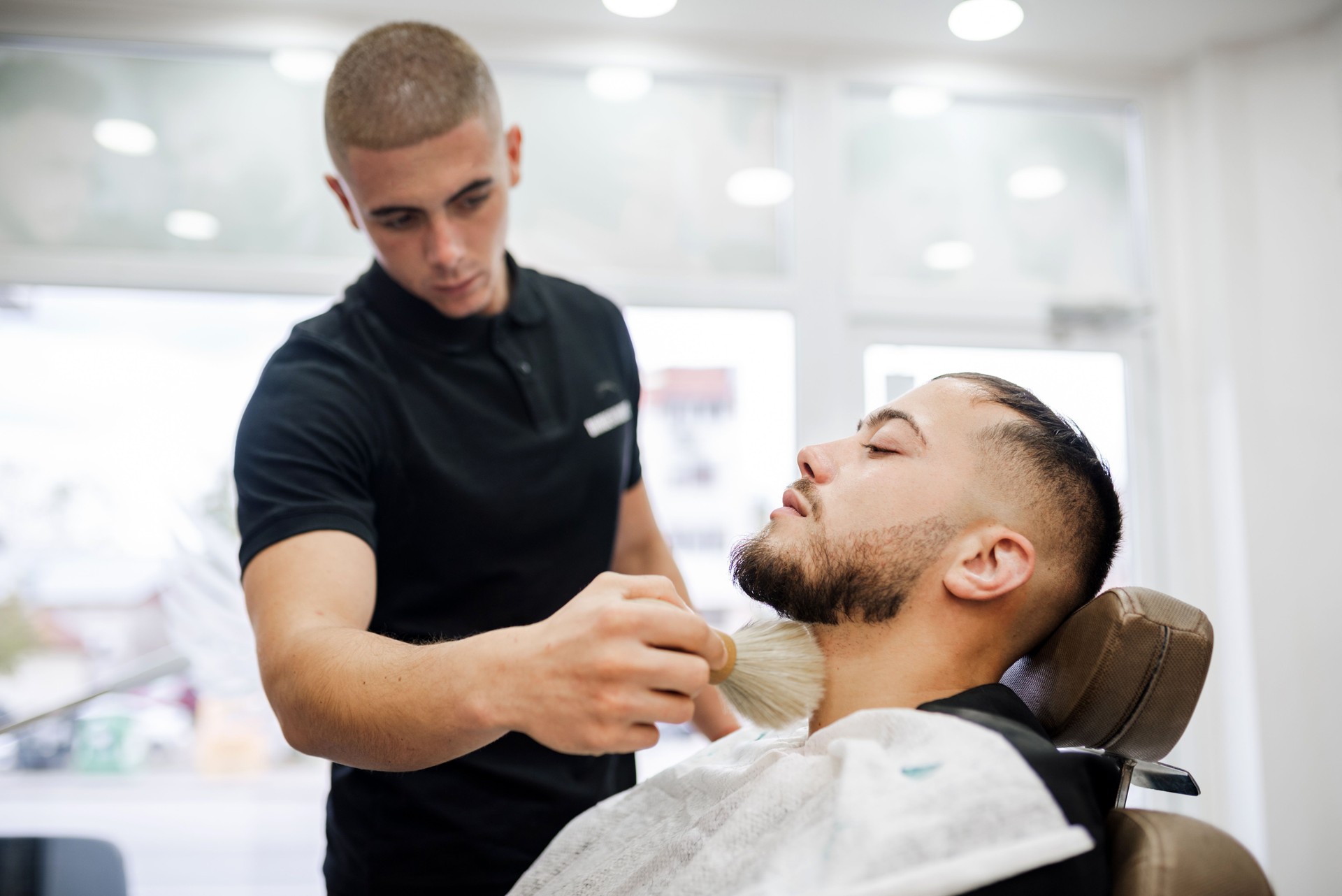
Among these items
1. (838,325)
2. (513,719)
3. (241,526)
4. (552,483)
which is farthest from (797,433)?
(513,719)

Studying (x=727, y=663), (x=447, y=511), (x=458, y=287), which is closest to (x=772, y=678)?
(x=727, y=663)

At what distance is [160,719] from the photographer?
273 centimetres

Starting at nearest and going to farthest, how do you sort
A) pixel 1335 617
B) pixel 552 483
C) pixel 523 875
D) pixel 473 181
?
pixel 523 875
pixel 473 181
pixel 552 483
pixel 1335 617

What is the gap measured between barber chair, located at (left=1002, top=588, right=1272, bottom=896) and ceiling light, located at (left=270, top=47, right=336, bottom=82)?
267 centimetres

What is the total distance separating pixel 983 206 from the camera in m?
3.20

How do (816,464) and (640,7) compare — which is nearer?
(816,464)

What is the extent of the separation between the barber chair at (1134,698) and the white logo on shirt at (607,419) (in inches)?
31.7

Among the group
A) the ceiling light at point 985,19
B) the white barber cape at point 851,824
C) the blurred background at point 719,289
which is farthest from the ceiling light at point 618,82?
the white barber cape at point 851,824

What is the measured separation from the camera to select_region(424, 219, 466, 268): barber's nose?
146 centimetres

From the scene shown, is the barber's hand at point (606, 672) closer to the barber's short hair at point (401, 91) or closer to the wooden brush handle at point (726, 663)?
the wooden brush handle at point (726, 663)

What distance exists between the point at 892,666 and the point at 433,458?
0.74m

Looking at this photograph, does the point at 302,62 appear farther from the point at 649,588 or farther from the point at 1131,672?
the point at 1131,672

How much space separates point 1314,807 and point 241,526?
3107 mm

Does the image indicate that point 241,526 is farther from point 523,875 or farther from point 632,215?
point 632,215
